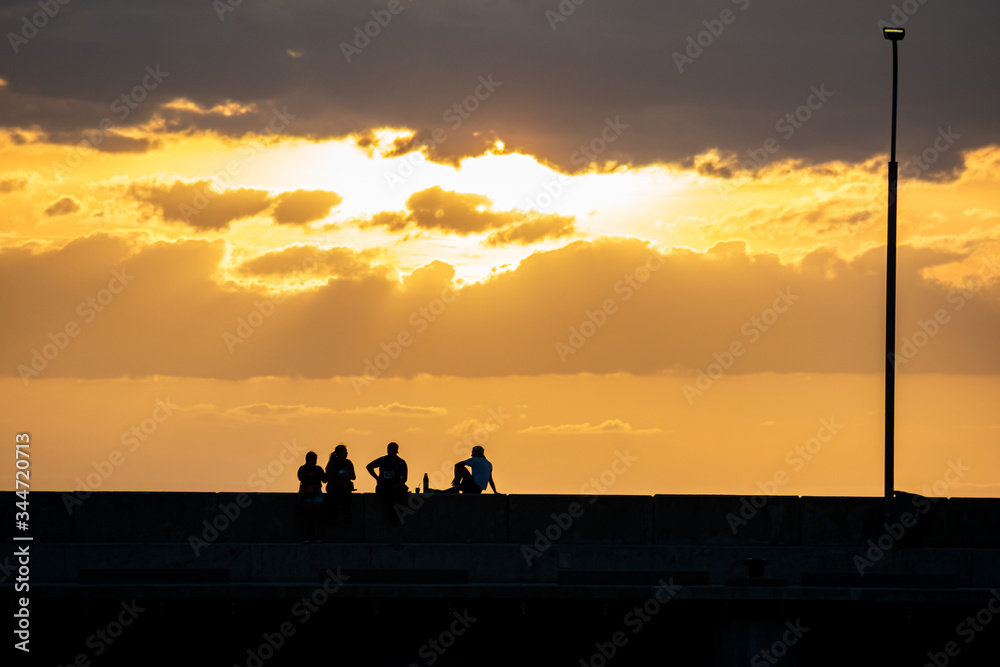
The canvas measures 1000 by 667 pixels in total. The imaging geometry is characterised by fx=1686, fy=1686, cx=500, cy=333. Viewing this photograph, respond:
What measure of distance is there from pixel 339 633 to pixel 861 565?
8.53 metres

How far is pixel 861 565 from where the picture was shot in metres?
27.5

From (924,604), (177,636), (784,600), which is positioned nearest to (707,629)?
(784,600)

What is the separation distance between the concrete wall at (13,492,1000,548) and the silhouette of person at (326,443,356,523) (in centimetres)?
23

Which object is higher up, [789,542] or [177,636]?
[789,542]

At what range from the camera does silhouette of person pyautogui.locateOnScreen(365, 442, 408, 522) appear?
1077 inches

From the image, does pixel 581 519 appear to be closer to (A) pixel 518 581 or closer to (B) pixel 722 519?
(A) pixel 518 581

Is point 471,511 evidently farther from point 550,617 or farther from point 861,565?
point 861,565

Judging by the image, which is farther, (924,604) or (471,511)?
(471,511)

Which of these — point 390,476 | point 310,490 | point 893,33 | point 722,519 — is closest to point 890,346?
point 722,519

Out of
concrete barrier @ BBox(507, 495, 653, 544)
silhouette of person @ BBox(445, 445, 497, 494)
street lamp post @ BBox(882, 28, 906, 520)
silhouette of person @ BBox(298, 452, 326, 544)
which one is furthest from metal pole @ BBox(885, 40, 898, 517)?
silhouette of person @ BBox(298, 452, 326, 544)

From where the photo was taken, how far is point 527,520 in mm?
27703

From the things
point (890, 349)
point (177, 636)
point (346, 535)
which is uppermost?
point (890, 349)

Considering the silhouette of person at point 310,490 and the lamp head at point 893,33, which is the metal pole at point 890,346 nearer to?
the lamp head at point 893,33

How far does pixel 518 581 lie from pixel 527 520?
1023 mm
